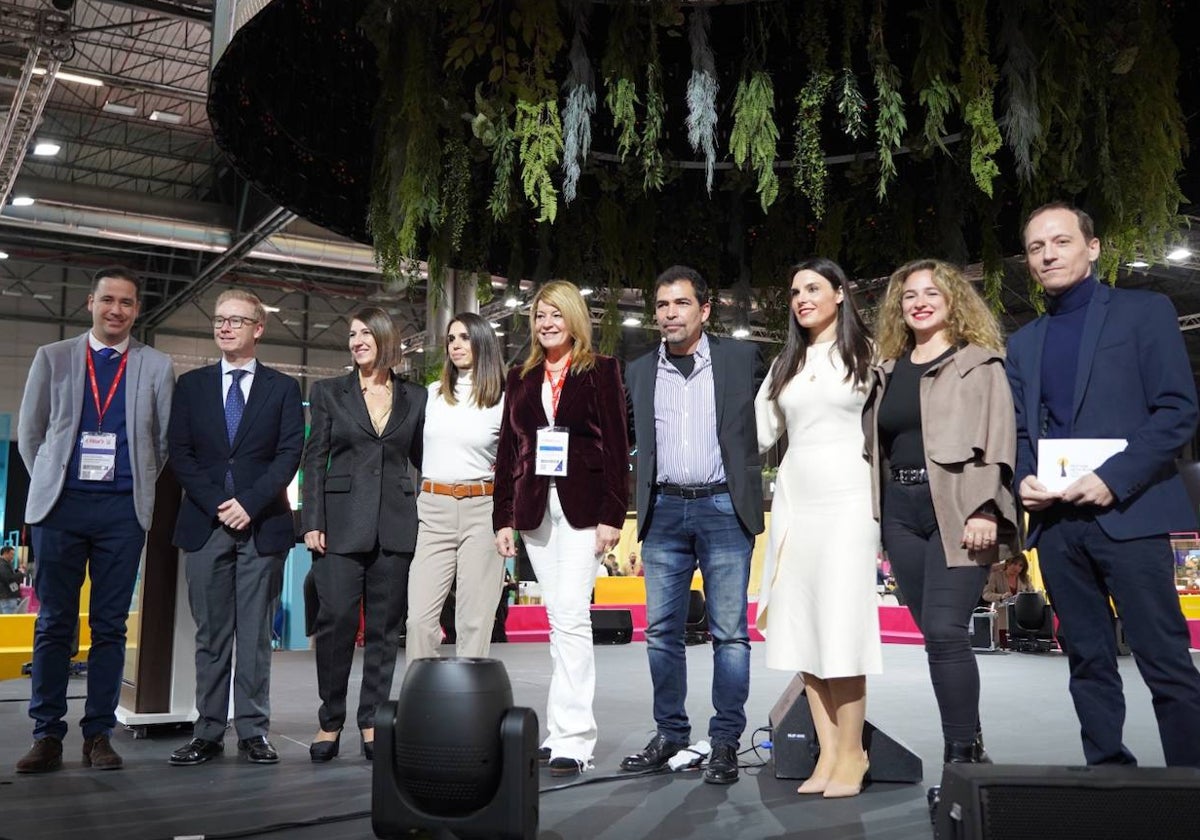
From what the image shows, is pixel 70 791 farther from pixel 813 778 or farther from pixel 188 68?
pixel 188 68

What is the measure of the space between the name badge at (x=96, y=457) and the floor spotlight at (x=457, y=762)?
5.67 ft

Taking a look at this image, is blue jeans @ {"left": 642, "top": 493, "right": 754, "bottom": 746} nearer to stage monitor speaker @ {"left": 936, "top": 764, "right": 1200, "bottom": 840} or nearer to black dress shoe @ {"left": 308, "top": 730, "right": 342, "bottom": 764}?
black dress shoe @ {"left": 308, "top": 730, "right": 342, "bottom": 764}

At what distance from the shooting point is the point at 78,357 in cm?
340

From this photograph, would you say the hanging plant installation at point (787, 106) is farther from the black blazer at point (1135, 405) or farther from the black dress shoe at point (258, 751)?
the black dress shoe at point (258, 751)

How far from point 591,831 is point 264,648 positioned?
5.32 ft

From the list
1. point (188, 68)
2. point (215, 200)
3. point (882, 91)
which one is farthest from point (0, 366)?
point (882, 91)

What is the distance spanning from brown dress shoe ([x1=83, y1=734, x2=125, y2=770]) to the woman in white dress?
6.73 ft

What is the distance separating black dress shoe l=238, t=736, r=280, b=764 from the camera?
3363mm

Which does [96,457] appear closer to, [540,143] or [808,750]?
[540,143]

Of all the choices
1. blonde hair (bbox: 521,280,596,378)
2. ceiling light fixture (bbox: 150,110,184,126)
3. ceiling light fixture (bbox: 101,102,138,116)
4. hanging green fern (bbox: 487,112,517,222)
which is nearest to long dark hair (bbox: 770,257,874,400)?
blonde hair (bbox: 521,280,596,378)

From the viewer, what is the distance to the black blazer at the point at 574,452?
320cm

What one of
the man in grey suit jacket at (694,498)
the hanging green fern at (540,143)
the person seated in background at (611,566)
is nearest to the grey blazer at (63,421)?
the hanging green fern at (540,143)

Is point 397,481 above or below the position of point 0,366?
below

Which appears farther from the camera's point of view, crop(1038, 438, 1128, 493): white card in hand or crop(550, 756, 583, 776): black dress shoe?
crop(550, 756, 583, 776): black dress shoe
